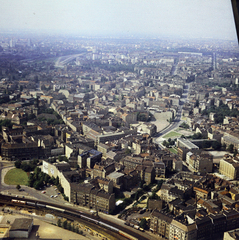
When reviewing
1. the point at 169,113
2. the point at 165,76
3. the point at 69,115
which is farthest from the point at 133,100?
the point at 165,76

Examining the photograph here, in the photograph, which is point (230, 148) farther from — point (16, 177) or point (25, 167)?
point (16, 177)

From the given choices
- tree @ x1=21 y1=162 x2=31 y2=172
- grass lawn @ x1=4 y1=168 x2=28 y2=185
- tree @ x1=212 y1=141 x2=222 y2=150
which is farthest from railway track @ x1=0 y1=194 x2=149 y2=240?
tree @ x1=212 y1=141 x2=222 y2=150

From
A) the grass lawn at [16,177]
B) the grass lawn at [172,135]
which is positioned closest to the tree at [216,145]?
the grass lawn at [172,135]

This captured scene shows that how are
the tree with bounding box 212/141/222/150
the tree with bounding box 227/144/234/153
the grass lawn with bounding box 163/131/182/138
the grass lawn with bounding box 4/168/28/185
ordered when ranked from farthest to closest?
the grass lawn with bounding box 163/131/182/138, the tree with bounding box 212/141/222/150, the tree with bounding box 227/144/234/153, the grass lawn with bounding box 4/168/28/185

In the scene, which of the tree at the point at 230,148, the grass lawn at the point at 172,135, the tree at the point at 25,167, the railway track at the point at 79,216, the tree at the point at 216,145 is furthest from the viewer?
the grass lawn at the point at 172,135

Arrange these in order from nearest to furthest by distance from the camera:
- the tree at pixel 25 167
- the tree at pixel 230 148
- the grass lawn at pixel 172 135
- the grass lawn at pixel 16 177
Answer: the grass lawn at pixel 16 177
the tree at pixel 25 167
the tree at pixel 230 148
the grass lawn at pixel 172 135

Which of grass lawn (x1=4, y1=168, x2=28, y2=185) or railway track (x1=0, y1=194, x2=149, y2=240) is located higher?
railway track (x1=0, y1=194, x2=149, y2=240)

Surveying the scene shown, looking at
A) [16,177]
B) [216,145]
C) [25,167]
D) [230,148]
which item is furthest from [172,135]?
[16,177]

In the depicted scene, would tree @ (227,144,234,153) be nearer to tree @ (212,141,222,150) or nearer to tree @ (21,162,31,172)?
tree @ (212,141,222,150)

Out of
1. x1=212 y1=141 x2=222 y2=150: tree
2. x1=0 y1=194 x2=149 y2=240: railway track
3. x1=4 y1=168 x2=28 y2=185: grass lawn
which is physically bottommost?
x1=212 y1=141 x2=222 y2=150: tree

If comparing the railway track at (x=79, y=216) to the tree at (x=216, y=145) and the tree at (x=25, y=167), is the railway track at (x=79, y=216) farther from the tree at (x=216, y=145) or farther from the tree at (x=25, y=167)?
the tree at (x=216, y=145)
